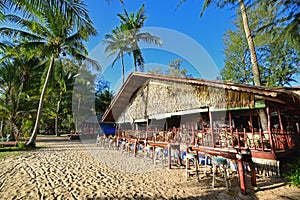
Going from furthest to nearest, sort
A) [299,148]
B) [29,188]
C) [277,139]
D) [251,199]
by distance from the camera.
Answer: [299,148] < [277,139] < [29,188] < [251,199]

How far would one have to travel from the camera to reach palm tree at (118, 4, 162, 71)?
740 inches

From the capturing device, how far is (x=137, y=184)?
5.25m

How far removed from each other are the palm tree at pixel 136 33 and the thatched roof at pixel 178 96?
21.9 feet

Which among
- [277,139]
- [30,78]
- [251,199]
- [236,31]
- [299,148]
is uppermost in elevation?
[236,31]

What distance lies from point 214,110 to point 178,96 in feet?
7.46

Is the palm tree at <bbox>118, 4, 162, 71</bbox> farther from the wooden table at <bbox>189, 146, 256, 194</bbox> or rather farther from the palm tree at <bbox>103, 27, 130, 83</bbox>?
the wooden table at <bbox>189, 146, 256, 194</bbox>

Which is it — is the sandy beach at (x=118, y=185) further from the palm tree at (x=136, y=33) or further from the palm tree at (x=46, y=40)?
the palm tree at (x=136, y=33)

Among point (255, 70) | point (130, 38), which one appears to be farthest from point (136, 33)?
point (255, 70)

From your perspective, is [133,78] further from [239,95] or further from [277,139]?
[277,139]

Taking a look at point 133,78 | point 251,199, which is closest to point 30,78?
point 133,78

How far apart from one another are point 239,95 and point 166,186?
3981mm

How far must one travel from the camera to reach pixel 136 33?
19.0 meters

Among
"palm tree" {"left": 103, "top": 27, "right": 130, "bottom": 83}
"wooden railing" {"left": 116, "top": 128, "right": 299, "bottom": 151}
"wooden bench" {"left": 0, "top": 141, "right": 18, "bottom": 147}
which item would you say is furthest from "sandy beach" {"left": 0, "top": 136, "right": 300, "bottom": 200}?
"palm tree" {"left": 103, "top": 27, "right": 130, "bottom": 83}

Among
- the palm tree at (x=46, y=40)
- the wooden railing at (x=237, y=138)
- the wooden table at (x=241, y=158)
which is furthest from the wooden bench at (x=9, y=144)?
the wooden table at (x=241, y=158)
